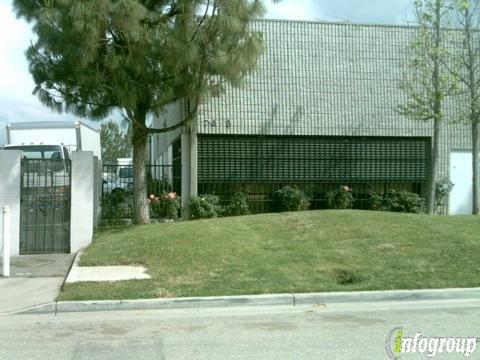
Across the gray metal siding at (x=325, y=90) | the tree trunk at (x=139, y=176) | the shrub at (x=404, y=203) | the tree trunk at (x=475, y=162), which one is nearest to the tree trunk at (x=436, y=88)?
the shrub at (x=404, y=203)

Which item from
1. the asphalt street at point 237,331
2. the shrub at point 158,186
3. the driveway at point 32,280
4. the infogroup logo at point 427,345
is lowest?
the asphalt street at point 237,331

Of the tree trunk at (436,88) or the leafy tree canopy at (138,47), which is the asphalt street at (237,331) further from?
the tree trunk at (436,88)

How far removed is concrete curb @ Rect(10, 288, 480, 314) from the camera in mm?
8438

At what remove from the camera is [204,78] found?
563 inches

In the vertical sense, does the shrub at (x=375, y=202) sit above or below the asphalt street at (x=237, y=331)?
above

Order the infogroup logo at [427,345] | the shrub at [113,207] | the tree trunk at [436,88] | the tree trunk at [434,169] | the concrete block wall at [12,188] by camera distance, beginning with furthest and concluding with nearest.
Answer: the tree trunk at [434,169] < the tree trunk at [436,88] < the shrub at [113,207] < the concrete block wall at [12,188] < the infogroup logo at [427,345]

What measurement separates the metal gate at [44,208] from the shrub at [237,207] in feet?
18.3

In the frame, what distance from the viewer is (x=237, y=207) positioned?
17141 millimetres

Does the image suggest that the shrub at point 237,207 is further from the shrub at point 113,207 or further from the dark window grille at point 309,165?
the shrub at point 113,207

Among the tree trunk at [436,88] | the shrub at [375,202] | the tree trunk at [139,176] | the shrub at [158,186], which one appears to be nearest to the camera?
the tree trunk at [139,176]

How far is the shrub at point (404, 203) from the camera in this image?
1780cm

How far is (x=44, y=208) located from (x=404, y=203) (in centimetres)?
1074

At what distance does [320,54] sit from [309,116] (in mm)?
2078

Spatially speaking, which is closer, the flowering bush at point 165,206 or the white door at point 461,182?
the flowering bush at point 165,206
